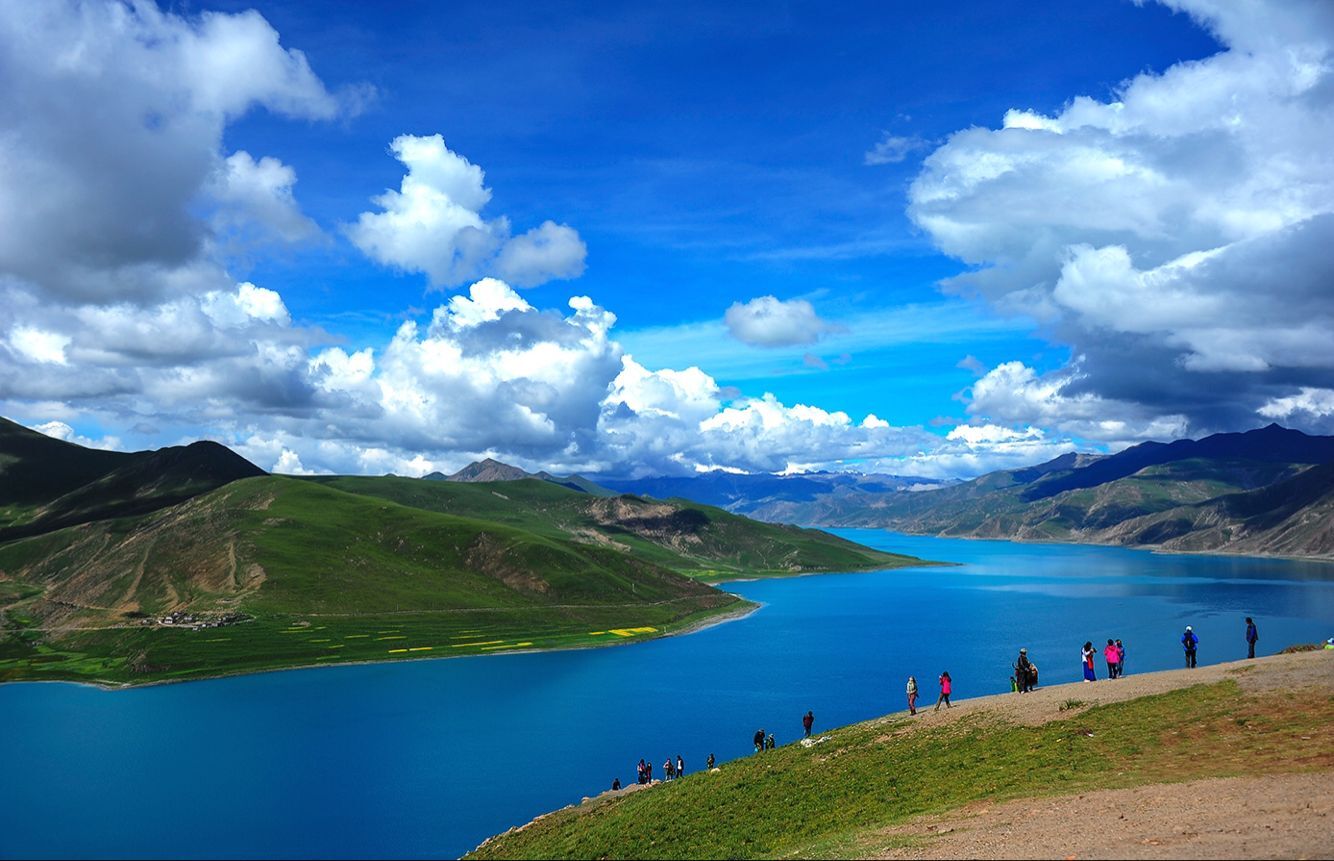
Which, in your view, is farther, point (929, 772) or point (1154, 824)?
point (929, 772)

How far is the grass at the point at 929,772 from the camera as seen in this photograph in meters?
37.4

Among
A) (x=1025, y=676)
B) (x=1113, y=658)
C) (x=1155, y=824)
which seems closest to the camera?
(x=1155, y=824)

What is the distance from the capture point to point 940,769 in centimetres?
4500

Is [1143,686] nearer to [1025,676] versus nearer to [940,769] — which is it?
[1025,676]

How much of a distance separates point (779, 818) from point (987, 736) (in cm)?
1462

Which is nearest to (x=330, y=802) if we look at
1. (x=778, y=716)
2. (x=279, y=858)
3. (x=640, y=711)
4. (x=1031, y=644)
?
(x=279, y=858)

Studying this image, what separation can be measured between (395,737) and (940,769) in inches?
3761

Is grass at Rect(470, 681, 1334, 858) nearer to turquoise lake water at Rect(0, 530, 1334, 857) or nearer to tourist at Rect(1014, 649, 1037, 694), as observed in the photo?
tourist at Rect(1014, 649, 1037, 694)

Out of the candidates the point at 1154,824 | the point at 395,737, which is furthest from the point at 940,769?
the point at 395,737

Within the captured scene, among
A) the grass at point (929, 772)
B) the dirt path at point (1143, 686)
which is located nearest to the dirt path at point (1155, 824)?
the grass at point (929, 772)

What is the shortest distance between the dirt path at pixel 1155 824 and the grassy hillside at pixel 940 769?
4.83 feet

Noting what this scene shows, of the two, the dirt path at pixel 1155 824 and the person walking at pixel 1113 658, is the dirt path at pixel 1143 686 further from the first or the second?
the dirt path at pixel 1155 824

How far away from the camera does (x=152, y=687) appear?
161 meters

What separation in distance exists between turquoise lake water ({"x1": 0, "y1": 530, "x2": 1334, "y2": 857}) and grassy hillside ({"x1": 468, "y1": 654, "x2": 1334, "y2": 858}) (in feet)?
112
